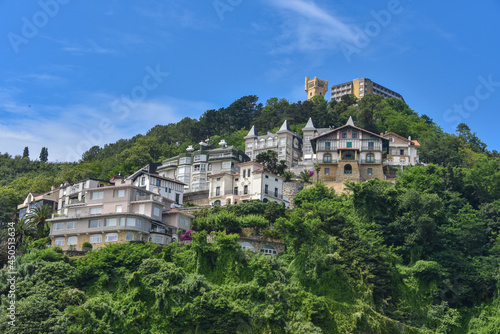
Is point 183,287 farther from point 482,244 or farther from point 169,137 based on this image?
point 169,137

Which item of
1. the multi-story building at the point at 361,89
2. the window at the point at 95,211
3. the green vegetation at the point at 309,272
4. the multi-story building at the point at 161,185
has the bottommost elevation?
the green vegetation at the point at 309,272

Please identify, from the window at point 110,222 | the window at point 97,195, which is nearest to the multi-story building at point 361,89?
the window at point 97,195

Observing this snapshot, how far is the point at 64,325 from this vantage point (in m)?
45.4

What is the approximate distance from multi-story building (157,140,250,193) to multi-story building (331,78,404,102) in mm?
70100

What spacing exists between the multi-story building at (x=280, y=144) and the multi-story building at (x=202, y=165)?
8.41 meters

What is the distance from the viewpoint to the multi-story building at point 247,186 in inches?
3056

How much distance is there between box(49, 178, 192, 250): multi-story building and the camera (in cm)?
6053

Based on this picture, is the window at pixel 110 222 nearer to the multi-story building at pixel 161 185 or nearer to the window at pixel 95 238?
the window at pixel 95 238

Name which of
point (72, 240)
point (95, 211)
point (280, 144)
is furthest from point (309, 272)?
point (280, 144)

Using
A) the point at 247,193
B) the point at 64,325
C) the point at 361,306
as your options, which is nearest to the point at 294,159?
the point at 247,193

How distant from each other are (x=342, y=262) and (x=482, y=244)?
16365mm

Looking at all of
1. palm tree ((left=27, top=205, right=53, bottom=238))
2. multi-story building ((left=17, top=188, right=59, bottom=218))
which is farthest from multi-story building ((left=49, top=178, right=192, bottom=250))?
multi-story building ((left=17, top=188, right=59, bottom=218))

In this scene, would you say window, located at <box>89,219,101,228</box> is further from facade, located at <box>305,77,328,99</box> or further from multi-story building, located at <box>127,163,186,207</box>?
facade, located at <box>305,77,328,99</box>

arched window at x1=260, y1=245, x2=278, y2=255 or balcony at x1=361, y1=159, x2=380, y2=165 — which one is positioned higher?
balcony at x1=361, y1=159, x2=380, y2=165
